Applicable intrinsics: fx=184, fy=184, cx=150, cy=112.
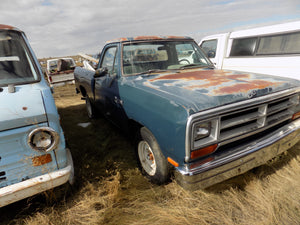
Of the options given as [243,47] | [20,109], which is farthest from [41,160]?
[243,47]

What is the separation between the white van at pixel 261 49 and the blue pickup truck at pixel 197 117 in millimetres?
3509

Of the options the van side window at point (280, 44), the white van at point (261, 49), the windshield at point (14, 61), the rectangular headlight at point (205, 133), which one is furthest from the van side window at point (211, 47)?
the windshield at point (14, 61)

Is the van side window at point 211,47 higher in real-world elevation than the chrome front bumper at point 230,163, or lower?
higher

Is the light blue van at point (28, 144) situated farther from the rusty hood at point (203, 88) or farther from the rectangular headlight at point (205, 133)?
the rectangular headlight at point (205, 133)

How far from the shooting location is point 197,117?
1.60 metres

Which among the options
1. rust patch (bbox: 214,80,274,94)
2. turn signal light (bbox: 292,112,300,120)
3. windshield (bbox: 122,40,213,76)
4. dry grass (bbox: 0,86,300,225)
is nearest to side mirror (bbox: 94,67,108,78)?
windshield (bbox: 122,40,213,76)

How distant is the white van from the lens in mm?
5016

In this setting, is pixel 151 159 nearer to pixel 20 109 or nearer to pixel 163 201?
pixel 163 201

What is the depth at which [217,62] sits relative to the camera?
274 inches

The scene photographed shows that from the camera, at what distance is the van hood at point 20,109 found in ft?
5.31

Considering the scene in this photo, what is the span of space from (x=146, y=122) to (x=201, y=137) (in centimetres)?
67

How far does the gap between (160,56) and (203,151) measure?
2033mm

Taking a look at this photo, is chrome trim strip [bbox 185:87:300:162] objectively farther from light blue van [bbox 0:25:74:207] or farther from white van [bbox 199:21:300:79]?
white van [bbox 199:21:300:79]

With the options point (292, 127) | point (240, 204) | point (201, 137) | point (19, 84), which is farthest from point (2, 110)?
point (292, 127)
